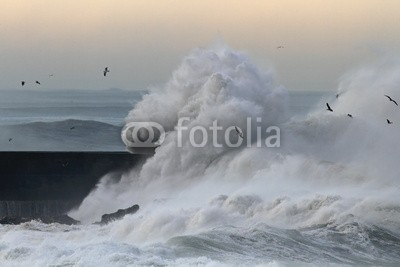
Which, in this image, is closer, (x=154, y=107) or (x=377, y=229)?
(x=377, y=229)

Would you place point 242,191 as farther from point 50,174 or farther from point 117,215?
point 50,174

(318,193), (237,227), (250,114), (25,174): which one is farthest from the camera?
(250,114)

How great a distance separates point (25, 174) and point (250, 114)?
22.4ft

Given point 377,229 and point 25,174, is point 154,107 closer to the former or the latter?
point 25,174

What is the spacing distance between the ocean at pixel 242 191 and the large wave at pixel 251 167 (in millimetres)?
39

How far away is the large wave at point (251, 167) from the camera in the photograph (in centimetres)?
2572

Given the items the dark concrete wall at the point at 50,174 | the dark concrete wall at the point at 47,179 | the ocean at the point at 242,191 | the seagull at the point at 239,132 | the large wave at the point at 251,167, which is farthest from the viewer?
the seagull at the point at 239,132

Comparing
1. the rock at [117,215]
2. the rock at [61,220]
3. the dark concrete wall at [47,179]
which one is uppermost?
the dark concrete wall at [47,179]

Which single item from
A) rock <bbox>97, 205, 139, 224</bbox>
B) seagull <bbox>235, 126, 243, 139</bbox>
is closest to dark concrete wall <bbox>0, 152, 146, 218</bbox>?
rock <bbox>97, 205, 139, 224</bbox>

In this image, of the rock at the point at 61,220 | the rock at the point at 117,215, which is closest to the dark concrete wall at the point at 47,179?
the rock at the point at 61,220

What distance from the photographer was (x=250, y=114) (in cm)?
3384

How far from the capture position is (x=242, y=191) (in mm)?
28328

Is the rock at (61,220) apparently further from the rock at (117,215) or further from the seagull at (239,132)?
the seagull at (239,132)

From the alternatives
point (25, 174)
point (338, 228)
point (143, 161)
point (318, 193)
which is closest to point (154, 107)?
point (143, 161)
